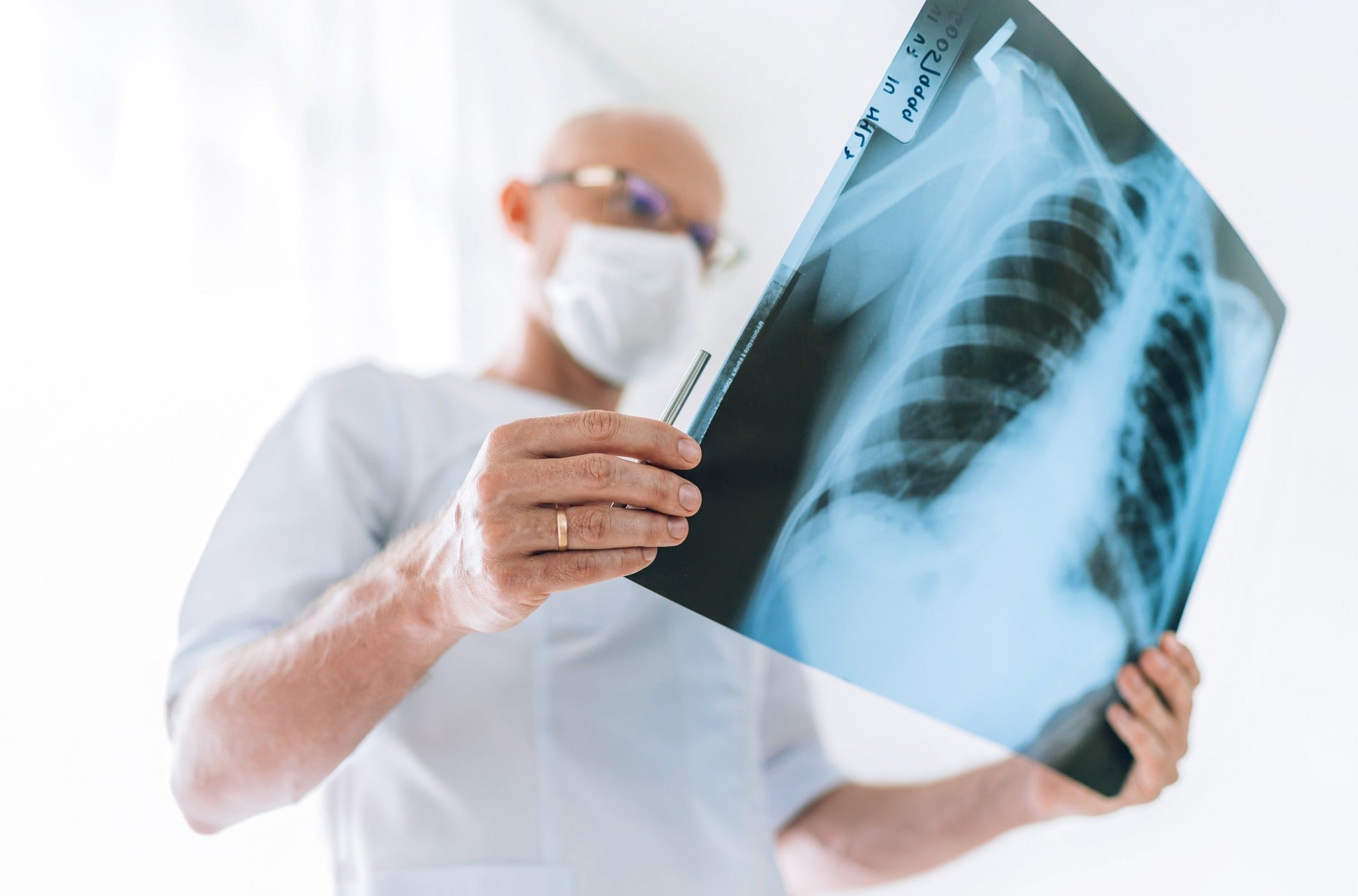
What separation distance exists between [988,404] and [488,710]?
54cm

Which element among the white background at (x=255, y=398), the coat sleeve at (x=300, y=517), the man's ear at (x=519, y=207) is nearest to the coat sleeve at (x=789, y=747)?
the white background at (x=255, y=398)

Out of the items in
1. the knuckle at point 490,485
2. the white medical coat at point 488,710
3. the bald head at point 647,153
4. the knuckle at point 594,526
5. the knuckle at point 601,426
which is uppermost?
the bald head at point 647,153

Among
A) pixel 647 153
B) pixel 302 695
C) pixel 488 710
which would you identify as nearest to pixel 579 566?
pixel 302 695

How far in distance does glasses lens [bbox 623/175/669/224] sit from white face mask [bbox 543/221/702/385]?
2 centimetres

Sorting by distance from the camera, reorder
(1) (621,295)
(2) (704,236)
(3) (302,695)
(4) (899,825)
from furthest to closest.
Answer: (2) (704,236), (1) (621,295), (4) (899,825), (3) (302,695)

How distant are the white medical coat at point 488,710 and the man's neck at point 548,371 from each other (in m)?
0.24

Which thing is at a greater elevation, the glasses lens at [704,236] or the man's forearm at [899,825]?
the glasses lens at [704,236]

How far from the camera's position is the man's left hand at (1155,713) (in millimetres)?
816

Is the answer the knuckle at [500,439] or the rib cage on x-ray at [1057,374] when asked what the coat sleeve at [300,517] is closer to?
the knuckle at [500,439]

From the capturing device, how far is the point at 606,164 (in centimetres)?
130

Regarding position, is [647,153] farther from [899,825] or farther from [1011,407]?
[899,825]

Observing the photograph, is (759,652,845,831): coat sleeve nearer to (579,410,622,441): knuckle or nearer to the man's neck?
the man's neck

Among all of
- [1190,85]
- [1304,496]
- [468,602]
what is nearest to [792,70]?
[1190,85]

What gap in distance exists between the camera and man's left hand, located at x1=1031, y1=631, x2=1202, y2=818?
0.82m
